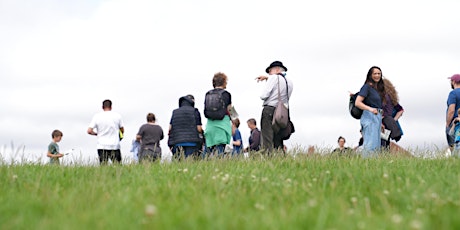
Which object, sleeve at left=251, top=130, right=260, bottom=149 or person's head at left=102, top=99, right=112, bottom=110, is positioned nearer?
person's head at left=102, top=99, right=112, bottom=110

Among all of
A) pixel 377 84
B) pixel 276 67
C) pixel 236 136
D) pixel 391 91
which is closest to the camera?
pixel 377 84

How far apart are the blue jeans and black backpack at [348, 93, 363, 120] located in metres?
0.24

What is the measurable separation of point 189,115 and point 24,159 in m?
4.37

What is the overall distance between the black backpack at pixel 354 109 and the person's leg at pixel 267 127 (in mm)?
1480

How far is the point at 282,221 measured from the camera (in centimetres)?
356

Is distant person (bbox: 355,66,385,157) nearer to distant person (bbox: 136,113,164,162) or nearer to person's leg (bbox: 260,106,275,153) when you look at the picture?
person's leg (bbox: 260,106,275,153)

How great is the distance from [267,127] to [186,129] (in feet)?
6.06

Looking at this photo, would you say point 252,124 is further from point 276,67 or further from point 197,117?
point 276,67

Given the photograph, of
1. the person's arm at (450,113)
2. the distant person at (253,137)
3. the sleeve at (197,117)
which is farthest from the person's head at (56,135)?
the person's arm at (450,113)

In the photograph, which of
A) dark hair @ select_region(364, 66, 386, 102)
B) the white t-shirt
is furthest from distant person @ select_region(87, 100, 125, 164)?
dark hair @ select_region(364, 66, 386, 102)

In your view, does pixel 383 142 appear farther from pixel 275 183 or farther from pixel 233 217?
pixel 233 217

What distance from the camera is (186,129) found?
12062 millimetres

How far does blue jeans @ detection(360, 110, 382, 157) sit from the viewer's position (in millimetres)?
10555

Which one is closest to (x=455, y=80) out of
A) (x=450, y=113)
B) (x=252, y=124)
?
(x=450, y=113)
